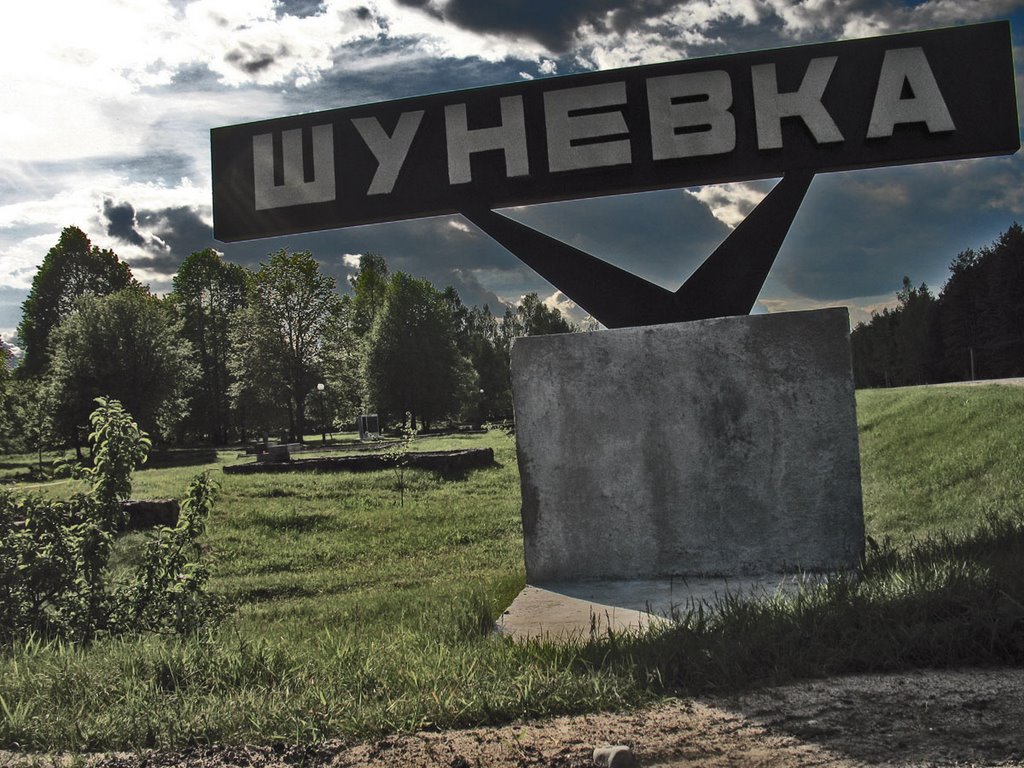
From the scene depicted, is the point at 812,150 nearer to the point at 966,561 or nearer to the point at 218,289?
the point at 966,561

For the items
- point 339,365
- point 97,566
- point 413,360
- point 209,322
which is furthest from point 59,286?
point 97,566

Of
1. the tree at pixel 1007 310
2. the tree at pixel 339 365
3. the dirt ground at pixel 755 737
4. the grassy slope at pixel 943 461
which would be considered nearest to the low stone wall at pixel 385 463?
the grassy slope at pixel 943 461

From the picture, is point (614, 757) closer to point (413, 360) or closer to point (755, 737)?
point (755, 737)

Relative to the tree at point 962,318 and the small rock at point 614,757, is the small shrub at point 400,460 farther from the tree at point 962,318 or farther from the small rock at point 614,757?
the tree at point 962,318

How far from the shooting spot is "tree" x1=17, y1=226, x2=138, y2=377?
4388 centimetres

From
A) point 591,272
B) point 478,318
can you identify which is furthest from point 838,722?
point 478,318

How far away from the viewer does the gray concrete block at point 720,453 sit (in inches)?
213

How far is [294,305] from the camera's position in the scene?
40.2 m

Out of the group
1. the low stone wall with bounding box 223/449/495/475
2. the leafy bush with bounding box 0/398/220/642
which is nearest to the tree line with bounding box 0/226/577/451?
the low stone wall with bounding box 223/449/495/475

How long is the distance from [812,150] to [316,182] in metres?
4.21

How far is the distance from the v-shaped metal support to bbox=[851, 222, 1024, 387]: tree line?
48.6 m

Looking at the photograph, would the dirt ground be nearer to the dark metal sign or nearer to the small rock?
the small rock

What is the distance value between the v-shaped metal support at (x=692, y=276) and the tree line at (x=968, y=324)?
159ft

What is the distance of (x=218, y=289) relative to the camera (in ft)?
164
